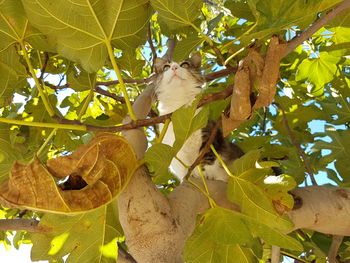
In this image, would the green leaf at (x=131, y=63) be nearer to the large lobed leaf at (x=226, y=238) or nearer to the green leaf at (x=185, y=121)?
the green leaf at (x=185, y=121)

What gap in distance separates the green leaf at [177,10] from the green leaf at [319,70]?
2.64 ft

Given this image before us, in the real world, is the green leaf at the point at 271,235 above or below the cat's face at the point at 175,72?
below

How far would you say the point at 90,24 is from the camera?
1048mm

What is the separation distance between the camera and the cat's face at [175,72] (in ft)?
7.72

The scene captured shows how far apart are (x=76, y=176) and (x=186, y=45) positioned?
67 centimetres

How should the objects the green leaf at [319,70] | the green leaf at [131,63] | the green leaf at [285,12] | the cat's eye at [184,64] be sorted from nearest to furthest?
the green leaf at [285,12] → the green leaf at [319,70] → the green leaf at [131,63] → the cat's eye at [184,64]

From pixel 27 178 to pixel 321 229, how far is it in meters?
1.06

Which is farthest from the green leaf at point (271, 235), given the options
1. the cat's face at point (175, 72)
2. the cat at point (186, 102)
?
the cat's face at point (175, 72)

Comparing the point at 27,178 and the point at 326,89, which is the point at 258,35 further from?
the point at 326,89

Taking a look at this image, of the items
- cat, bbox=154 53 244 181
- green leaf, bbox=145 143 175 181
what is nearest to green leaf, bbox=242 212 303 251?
green leaf, bbox=145 143 175 181

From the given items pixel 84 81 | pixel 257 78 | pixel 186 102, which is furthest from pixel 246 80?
pixel 186 102

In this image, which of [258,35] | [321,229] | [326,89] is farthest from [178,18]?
[326,89]

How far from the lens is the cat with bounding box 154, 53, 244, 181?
1.94 m

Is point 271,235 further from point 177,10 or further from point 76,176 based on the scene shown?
point 177,10
